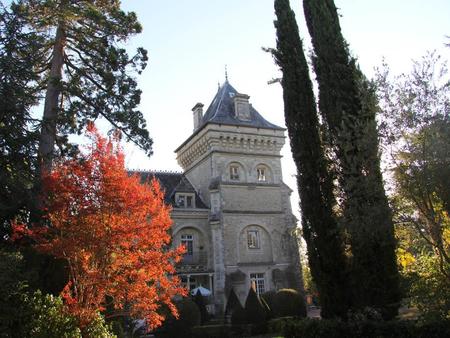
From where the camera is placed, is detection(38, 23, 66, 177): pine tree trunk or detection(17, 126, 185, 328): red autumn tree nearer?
detection(17, 126, 185, 328): red autumn tree

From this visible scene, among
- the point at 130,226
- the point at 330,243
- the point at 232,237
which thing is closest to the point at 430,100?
the point at 330,243

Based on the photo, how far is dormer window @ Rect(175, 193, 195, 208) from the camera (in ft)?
→ 104

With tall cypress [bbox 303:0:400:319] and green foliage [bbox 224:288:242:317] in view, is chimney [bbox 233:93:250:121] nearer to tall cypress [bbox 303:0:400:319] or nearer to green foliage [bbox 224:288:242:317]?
green foliage [bbox 224:288:242:317]

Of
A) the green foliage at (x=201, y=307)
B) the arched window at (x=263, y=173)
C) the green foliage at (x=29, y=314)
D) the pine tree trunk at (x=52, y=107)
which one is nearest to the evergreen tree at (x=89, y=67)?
the pine tree trunk at (x=52, y=107)

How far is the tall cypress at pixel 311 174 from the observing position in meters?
13.3

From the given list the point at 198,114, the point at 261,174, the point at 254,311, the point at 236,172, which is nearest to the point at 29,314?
the point at 254,311

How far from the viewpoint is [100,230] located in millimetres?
11789

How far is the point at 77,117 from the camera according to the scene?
680 inches

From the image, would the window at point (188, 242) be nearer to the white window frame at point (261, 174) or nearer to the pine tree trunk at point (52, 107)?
the white window frame at point (261, 174)

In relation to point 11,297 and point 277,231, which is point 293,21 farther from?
point 277,231

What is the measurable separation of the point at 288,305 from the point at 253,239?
8.08 meters

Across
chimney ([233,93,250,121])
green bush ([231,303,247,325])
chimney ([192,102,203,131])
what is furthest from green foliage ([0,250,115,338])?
chimney ([192,102,203,131])

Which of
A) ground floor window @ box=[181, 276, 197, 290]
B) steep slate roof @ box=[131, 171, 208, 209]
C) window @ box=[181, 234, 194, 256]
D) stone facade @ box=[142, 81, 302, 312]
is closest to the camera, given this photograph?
ground floor window @ box=[181, 276, 197, 290]

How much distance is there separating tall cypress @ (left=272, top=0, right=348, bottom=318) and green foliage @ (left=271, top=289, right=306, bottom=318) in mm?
11068
